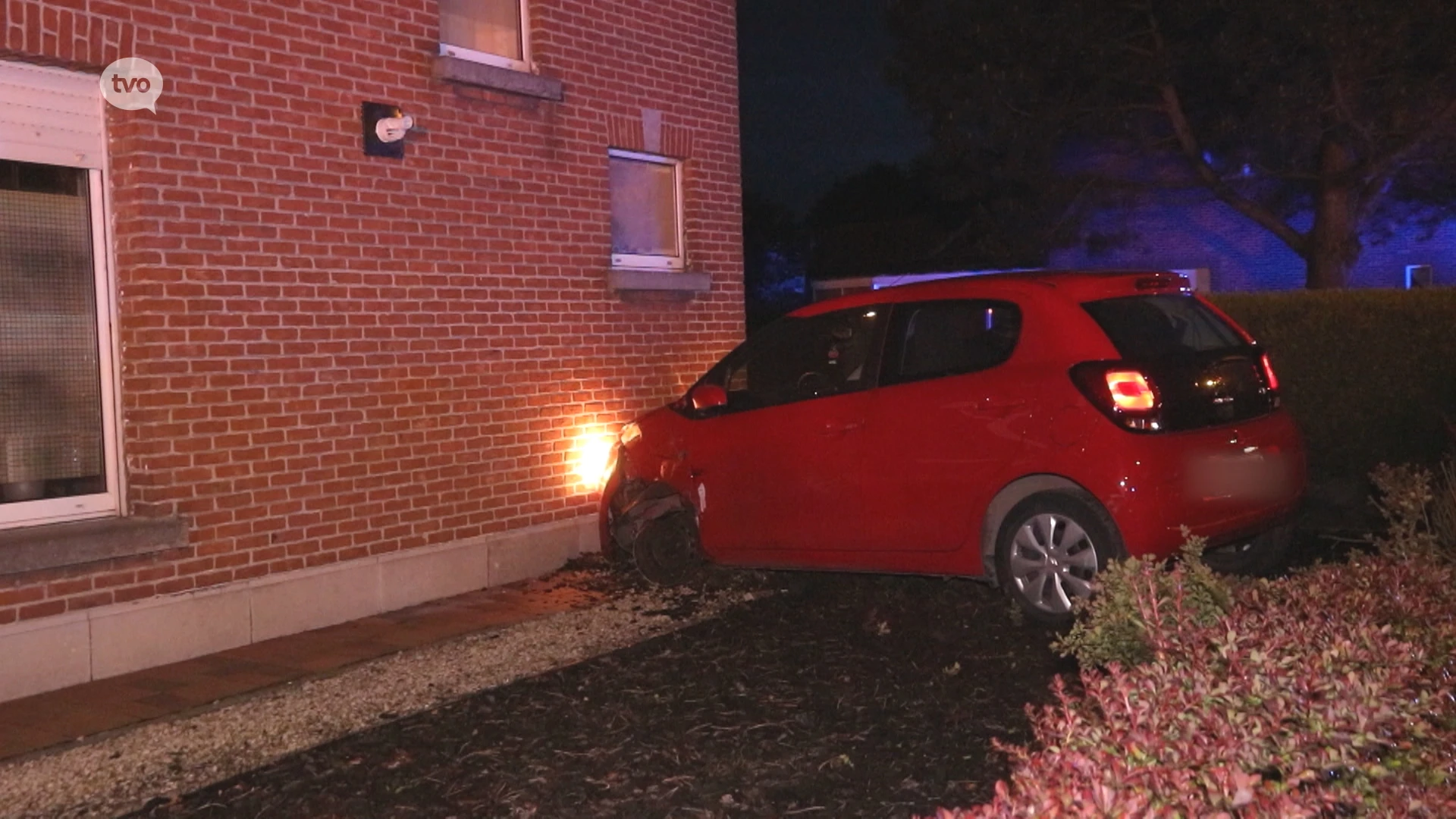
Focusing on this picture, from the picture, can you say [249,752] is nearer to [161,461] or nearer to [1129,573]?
[161,461]

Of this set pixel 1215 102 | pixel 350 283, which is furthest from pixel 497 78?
pixel 1215 102

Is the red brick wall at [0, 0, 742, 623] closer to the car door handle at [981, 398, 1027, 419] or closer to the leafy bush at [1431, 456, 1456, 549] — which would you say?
the car door handle at [981, 398, 1027, 419]

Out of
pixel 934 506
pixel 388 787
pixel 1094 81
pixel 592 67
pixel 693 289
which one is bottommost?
pixel 388 787

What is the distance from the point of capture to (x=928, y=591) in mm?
7949

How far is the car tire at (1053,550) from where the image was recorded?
6508 millimetres

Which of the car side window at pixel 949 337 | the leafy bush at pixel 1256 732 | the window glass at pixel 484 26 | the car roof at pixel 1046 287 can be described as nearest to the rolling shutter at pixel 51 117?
the window glass at pixel 484 26

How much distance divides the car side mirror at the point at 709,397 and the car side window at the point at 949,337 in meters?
1.11

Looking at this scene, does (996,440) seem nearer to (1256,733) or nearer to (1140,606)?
(1140,606)

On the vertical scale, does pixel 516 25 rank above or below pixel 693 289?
above

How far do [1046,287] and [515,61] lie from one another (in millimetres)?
4131

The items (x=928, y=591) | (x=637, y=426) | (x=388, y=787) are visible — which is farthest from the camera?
(x=637, y=426)

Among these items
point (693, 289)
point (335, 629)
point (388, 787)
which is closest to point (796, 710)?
point (388, 787)

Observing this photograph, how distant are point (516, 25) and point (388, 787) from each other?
5.81m

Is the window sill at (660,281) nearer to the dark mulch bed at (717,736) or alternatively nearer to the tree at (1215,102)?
the dark mulch bed at (717,736)
